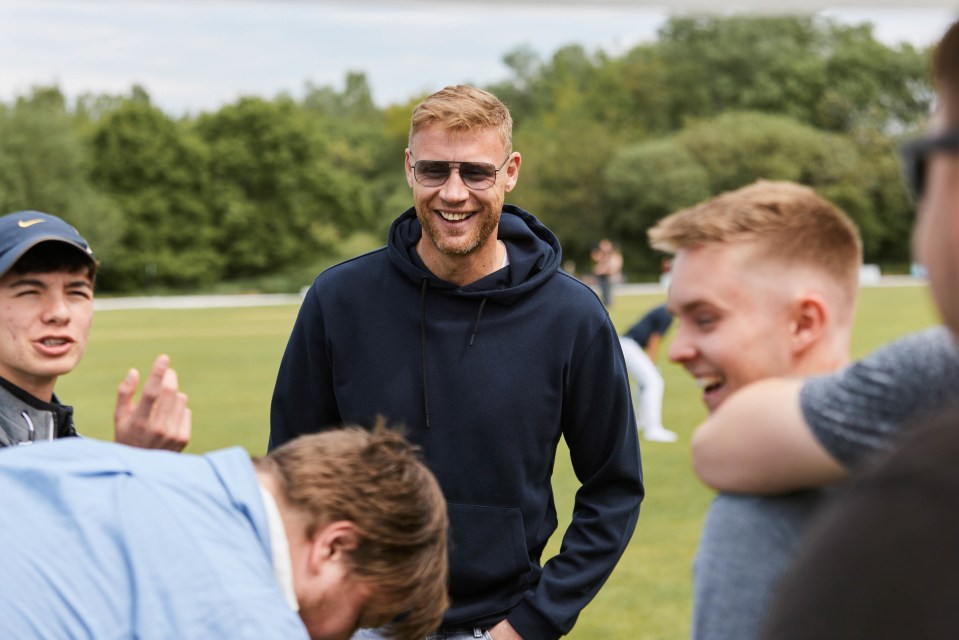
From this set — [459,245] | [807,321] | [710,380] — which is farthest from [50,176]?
[807,321]

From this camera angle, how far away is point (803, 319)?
6.40ft

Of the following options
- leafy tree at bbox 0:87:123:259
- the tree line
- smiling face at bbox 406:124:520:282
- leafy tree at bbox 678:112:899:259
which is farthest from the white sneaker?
leafy tree at bbox 678:112:899:259

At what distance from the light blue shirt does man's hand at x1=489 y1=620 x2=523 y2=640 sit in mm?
1667

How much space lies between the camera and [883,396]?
150cm

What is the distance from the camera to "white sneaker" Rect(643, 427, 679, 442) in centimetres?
1349

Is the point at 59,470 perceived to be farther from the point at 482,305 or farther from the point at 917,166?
the point at 482,305

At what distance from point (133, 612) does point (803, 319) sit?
4.14 ft

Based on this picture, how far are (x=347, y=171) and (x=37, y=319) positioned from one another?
90948mm

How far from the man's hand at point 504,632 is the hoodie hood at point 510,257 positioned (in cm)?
107

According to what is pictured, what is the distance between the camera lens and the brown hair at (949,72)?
1192mm

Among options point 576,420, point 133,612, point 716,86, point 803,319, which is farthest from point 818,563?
point 716,86

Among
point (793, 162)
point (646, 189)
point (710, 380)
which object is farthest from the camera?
point (793, 162)

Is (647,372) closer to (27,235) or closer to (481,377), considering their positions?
(481,377)

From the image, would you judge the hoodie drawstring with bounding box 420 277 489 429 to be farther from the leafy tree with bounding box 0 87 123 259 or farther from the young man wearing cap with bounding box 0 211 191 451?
the leafy tree with bounding box 0 87 123 259
